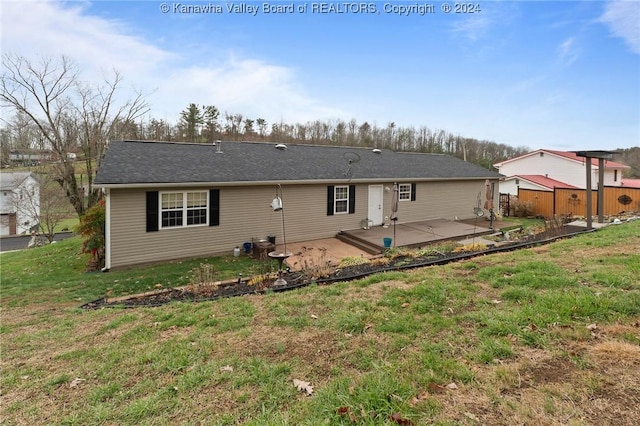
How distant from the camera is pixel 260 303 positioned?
5.19m

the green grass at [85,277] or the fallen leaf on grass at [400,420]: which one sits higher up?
the fallen leaf on grass at [400,420]

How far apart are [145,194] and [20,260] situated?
7.73m

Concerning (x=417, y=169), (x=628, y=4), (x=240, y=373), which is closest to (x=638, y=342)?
(x=240, y=373)

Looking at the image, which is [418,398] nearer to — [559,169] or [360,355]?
[360,355]

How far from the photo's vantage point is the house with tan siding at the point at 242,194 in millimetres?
10141

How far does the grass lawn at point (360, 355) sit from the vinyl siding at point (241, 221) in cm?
439

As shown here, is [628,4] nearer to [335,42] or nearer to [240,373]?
[335,42]

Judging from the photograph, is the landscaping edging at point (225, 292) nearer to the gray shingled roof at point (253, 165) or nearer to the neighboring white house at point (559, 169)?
the gray shingled roof at point (253, 165)

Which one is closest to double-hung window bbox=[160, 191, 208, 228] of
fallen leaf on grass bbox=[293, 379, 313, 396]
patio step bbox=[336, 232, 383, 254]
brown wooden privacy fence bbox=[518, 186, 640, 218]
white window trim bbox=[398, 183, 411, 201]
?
patio step bbox=[336, 232, 383, 254]

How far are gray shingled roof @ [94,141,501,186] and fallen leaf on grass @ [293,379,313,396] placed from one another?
8870 mm

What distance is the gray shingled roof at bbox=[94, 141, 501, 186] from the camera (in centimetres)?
1052

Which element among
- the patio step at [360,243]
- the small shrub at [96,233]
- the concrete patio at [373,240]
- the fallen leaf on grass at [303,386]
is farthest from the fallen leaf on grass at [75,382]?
the patio step at [360,243]

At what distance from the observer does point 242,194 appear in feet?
39.1

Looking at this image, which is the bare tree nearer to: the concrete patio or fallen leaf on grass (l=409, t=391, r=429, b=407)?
the concrete patio
